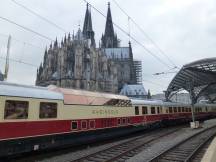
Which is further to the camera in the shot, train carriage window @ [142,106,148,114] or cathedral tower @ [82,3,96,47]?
cathedral tower @ [82,3,96,47]

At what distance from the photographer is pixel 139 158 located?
12.9 meters

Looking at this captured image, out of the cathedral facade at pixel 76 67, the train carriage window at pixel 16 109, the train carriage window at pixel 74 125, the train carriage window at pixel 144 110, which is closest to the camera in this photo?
the train carriage window at pixel 16 109

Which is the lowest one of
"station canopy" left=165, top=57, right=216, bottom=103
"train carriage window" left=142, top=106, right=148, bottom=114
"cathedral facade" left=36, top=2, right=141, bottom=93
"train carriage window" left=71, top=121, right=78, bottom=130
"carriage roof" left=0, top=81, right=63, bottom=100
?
"train carriage window" left=71, top=121, right=78, bottom=130

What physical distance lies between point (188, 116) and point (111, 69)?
67471 mm

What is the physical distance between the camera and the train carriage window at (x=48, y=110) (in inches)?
514

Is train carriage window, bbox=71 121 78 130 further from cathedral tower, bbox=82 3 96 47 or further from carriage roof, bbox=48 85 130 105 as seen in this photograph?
cathedral tower, bbox=82 3 96 47

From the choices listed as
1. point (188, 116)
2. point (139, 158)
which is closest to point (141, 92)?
point (188, 116)

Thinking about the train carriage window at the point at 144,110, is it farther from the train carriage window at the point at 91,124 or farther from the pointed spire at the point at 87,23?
the pointed spire at the point at 87,23

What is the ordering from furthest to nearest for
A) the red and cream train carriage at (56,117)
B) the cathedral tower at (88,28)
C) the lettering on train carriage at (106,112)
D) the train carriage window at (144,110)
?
the cathedral tower at (88,28) < the train carriage window at (144,110) < the lettering on train carriage at (106,112) < the red and cream train carriage at (56,117)

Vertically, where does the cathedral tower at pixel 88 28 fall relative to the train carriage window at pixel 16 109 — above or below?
above

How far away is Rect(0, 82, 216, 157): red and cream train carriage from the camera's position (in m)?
11.4

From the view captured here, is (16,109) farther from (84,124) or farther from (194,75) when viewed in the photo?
(194,75)

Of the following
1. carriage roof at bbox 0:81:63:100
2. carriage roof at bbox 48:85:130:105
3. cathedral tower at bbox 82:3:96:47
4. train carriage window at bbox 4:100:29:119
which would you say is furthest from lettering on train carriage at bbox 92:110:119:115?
cathedral tower at bbox 82:3:96:47

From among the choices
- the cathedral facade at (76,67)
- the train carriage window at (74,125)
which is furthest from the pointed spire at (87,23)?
the train carriage window at (74,125)
